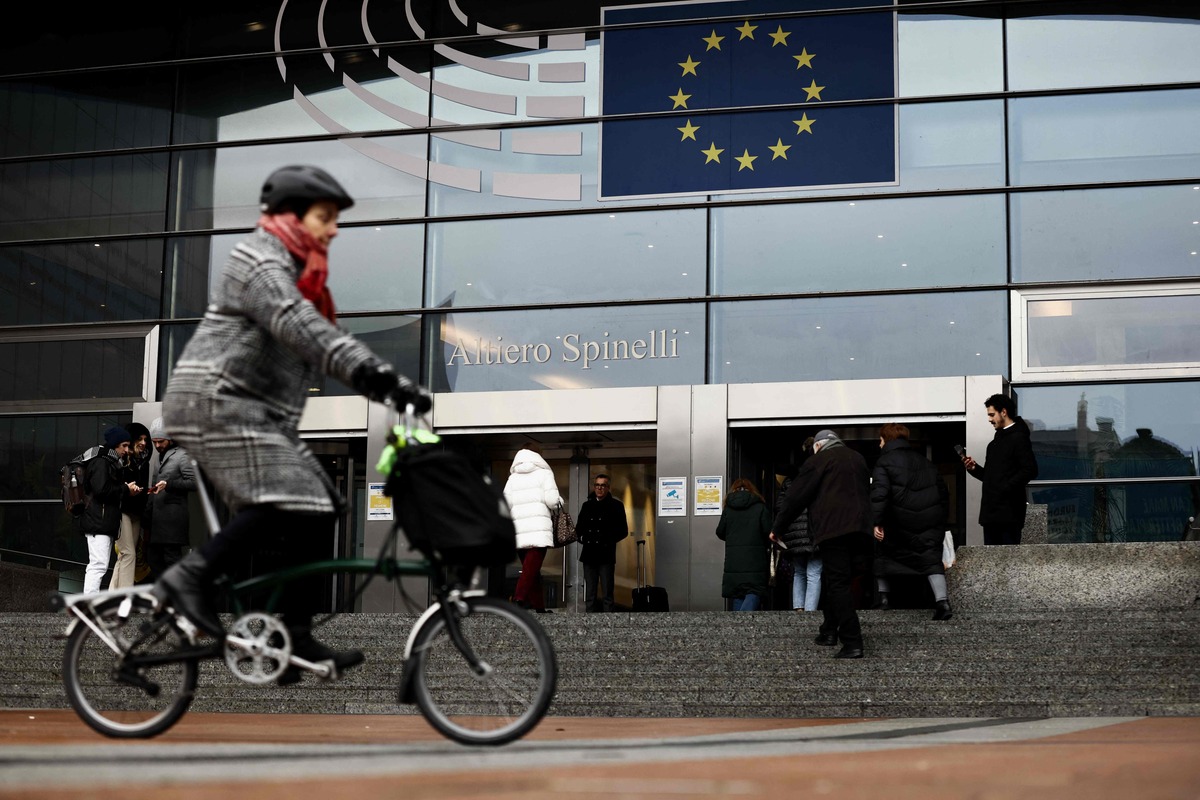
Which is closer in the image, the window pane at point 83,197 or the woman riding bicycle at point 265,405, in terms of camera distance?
the woman riding bicycle at point 265,405

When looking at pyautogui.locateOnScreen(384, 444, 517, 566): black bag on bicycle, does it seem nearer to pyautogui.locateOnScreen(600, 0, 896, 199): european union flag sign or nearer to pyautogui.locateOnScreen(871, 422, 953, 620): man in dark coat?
pyautogui.locateOnScreen(871, 422, 953, 620): man in dark coat

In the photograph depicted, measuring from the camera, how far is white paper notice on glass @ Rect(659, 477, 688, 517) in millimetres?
16531

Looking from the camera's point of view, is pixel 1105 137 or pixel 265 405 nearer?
pixel 265 405

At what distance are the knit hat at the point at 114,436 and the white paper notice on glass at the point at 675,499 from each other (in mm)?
6482

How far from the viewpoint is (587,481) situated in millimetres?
17609

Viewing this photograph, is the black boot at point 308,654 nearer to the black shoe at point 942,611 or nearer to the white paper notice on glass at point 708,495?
the black shoe at point 942,611

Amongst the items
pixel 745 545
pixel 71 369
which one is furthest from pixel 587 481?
pixel 71 369

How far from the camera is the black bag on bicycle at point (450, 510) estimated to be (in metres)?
4.30

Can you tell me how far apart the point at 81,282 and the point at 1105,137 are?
42.5ft

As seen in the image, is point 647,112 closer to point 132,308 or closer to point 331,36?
point 331,36

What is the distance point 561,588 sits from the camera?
56.5 ft

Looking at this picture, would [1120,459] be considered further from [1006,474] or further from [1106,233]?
[1006,474]

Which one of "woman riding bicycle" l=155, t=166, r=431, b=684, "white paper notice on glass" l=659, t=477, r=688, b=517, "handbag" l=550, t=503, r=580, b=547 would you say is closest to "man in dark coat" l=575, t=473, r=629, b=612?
"handbag" l=550, t=503, r=580, b=547

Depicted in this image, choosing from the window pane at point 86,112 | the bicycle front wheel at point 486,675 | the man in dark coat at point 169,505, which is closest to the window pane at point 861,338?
the man in dark coat at point 169,505
